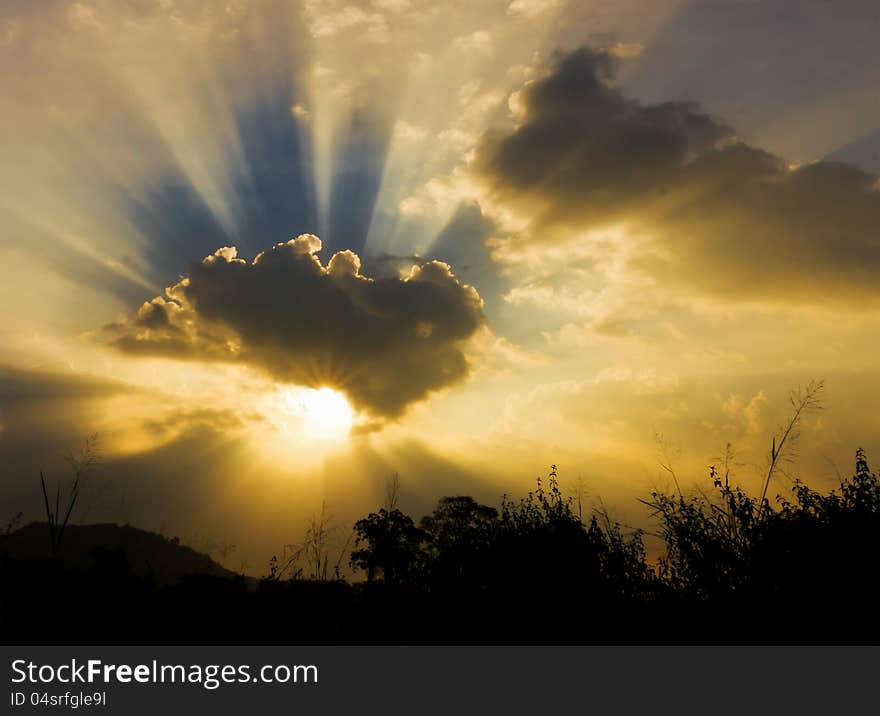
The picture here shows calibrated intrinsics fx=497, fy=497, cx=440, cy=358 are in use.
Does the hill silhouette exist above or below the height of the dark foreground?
above

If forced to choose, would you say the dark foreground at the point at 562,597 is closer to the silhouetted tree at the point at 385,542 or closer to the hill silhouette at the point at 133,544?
the silhouetted tree at the point at 385,542

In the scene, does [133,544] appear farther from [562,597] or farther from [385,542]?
[562,597]

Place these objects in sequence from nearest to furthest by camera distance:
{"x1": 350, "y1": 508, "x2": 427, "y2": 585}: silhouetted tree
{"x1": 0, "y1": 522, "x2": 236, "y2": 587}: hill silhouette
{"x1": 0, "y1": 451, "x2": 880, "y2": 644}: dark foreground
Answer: {"x1": 0, "y1": 451, "x2": 880, "y2": 644}: dark foreground → {"x1": 350, "y1": 508, "x2": 427, "y2": 585}: silhouetted tree → {"x1": 0, "y1": 522, "x2": 236, "y2": 587}: hill silhouette

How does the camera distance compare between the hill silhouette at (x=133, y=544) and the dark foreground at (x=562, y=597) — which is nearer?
the dark foreground at (x=562, y=597)

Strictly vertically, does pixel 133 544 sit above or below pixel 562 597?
above

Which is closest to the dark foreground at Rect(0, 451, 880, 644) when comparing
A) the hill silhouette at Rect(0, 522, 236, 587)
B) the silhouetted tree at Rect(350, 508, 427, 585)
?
the silhouetted tree at Rect(350, 508, 427, 585)

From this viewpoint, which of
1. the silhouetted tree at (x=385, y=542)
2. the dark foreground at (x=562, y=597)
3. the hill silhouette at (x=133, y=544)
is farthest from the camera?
the hill silhouette at (x=133, y=544)

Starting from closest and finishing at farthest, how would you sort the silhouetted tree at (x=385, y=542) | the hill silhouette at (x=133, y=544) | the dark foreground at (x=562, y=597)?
the dark foreground at (x=562, y=597)
the silhouetted tree at (x=385, y=542)
the hill silhouette at (x=133, y=544)

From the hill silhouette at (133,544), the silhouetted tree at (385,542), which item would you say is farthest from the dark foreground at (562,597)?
the hill silhouette at (133,544)

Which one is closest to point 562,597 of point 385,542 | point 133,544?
point 385,542

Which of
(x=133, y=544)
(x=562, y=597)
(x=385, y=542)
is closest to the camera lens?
(x=562, y=597)

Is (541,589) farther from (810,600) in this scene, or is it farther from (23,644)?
(23,644)

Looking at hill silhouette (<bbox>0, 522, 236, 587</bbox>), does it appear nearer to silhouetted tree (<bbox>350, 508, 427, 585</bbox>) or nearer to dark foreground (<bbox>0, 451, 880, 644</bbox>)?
silhouetted tree (<bbox>350, 508, 427, 585</bbox>)
